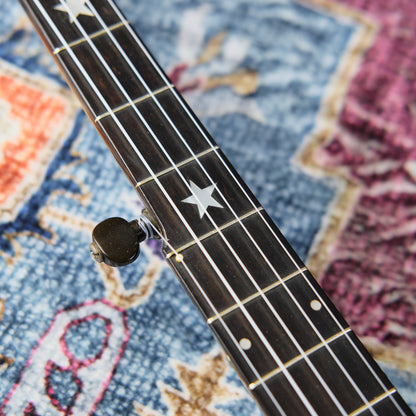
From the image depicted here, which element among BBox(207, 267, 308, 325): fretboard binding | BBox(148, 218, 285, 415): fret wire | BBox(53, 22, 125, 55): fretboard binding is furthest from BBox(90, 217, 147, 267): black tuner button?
BBox(53, 22, 125, 55): fretboard binding

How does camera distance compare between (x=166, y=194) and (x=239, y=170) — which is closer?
(x=166, y=194)

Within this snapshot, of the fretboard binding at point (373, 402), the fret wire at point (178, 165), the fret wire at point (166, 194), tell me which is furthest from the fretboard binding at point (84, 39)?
the fretboard binding at point (373, 402)

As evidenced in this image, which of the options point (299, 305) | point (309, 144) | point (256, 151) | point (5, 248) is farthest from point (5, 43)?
point (299, 305)

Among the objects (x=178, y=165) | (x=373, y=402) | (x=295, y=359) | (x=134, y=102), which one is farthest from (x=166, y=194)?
(x=373, y=402)

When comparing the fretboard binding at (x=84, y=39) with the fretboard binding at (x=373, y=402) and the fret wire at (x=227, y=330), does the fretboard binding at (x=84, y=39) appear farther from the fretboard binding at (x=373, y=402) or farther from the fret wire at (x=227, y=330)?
the fretboard binding at (x=373, y=402)

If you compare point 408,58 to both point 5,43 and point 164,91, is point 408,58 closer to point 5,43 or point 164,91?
point 164,91

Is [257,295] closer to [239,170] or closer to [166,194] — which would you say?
[166,194]
